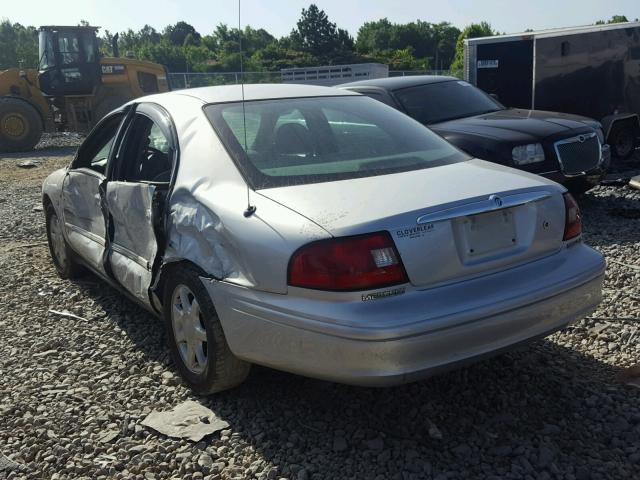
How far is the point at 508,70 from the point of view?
12.3 m

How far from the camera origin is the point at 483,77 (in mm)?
12711

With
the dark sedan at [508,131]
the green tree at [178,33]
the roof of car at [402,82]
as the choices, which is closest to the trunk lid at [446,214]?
the dark sedan at [508,131]

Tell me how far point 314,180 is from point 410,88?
209 inches

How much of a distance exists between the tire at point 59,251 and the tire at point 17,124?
13906 millimetres

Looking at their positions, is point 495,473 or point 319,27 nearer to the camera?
point 495,473

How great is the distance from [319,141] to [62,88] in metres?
16.9

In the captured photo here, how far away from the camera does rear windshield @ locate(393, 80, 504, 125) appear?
26.2 feet

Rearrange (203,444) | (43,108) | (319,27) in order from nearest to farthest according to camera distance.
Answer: (203,444) → (43,108) → (319,27)

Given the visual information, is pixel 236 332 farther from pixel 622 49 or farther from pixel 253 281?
pixel 622 49

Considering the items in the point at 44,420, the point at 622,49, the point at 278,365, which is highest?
the point at 622,49

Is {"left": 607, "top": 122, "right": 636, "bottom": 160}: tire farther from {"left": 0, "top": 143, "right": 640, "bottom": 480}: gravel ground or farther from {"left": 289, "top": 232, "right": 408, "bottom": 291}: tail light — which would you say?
{"left": 289, "top": 232, "right": 408, "bottom": 291}: tail light

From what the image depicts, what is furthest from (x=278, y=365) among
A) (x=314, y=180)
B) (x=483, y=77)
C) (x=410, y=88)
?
(x=483, y=77)

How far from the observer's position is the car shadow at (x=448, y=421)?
9.43 feet

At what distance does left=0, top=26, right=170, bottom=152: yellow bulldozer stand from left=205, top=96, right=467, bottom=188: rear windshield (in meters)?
16.3
